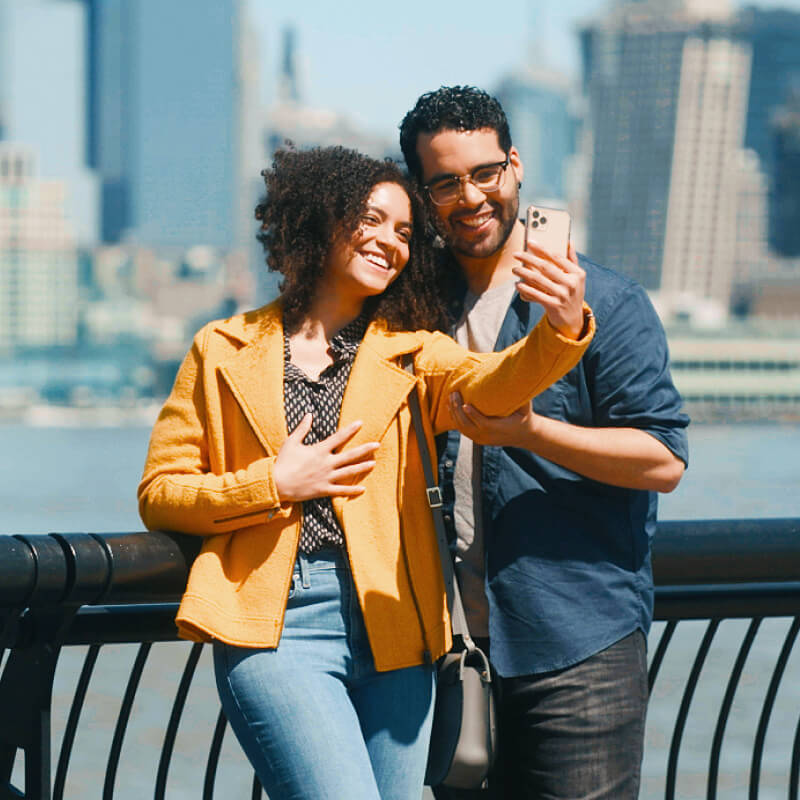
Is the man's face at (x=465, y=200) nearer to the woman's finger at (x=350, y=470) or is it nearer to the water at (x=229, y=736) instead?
the woman's finger at (x=350, y=470)

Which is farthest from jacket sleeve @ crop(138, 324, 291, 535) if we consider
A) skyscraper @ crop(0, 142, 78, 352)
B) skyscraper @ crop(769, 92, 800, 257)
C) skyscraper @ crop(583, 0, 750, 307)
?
skyscraper @ crop(0, 142, 78, 352)

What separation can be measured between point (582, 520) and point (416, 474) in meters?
0.32

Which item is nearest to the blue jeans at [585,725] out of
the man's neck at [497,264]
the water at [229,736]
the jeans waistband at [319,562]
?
the jeans waistband at [319,562]

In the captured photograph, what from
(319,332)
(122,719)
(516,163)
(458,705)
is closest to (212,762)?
(122,719)

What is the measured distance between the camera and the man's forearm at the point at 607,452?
2697mm

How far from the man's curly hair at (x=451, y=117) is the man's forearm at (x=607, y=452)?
0.61m

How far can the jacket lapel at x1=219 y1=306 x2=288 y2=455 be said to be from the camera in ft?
9.02

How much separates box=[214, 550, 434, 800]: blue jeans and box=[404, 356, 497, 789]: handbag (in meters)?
0.04

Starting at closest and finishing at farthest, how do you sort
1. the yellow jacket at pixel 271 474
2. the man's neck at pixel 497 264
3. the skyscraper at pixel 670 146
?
the yellow jacket at pixel 271 474, the man's neck at pixel 497 264, the skyscraper at pixel 670 146

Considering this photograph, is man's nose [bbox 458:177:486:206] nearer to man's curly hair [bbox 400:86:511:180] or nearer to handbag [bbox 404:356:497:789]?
man's curly hair [bbox 400:86:511:180]

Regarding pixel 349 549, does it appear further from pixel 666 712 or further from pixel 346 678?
pixel 666 712

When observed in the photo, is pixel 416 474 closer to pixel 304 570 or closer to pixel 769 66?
pixel 304 570

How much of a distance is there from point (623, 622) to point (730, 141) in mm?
163897

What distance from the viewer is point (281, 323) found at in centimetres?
288
